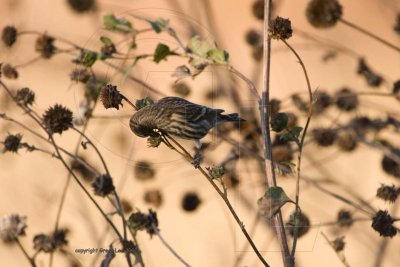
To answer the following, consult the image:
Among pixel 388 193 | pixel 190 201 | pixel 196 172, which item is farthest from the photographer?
pixel 190 201

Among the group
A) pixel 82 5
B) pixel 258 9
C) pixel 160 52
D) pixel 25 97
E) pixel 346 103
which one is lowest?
pixel 160 52

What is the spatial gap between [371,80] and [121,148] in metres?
0.75

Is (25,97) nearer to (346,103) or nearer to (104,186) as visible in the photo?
(104,186)

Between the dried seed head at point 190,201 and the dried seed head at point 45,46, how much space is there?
1.85ft

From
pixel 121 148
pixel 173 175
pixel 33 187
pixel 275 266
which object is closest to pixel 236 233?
pixel 275 266

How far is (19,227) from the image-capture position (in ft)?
4.91

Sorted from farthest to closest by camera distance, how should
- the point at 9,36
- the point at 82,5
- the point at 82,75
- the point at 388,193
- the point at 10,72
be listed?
the point at 82,5 → the point at 9,36 → the point at 10,72 → the point at 82,75 → the point at 388,193

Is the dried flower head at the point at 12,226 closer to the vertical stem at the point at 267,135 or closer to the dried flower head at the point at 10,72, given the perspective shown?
the dried flower head at the point at 10,72

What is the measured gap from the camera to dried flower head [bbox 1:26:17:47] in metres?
1.72

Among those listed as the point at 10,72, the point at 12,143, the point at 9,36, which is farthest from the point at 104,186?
the point at 9,36

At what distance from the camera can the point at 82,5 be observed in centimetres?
206

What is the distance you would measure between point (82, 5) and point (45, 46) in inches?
14.7

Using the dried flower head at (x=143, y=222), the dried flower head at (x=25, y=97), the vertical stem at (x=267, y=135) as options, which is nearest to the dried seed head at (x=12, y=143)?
the dried flower head at (x=25, y=97)

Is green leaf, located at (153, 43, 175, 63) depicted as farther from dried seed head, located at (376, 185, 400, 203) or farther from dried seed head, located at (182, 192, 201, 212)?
dried seed head, located at (182, 192, 201, 212)
